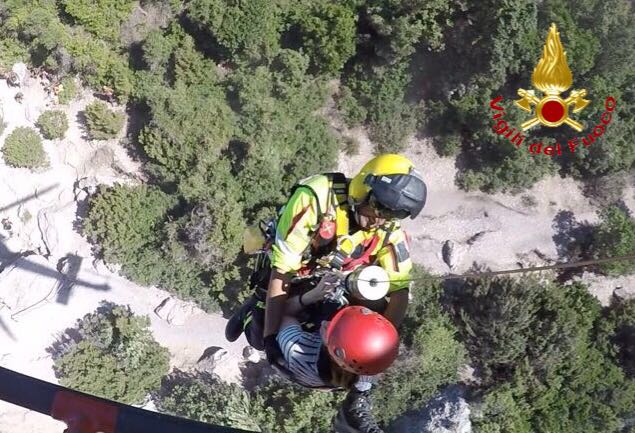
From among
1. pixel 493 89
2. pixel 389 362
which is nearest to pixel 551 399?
pixel 493 89

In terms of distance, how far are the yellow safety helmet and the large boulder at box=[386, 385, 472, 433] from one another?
832 cm

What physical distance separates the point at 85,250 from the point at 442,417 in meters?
8.56

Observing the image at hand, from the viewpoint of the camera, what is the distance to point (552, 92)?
503 inches

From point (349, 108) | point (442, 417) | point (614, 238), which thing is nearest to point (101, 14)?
point (349, 108)

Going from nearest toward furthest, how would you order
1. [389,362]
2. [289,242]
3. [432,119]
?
[389,362], [289,242], [432,119]

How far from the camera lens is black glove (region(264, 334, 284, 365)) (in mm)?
4359

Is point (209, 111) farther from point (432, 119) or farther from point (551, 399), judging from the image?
point (551, 399)

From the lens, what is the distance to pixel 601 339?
12125 mm

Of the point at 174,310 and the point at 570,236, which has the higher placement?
the point at 570,236

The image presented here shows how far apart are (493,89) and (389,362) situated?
1007 cm

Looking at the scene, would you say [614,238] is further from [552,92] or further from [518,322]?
[552,92]

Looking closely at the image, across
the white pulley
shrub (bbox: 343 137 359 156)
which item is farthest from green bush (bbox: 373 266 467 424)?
the white pulley

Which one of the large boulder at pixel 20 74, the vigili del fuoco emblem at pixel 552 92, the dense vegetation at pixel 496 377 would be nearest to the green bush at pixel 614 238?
the dense vegetation at pixel 496 377

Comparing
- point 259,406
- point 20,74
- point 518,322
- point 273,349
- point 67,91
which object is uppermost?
point 273,349
